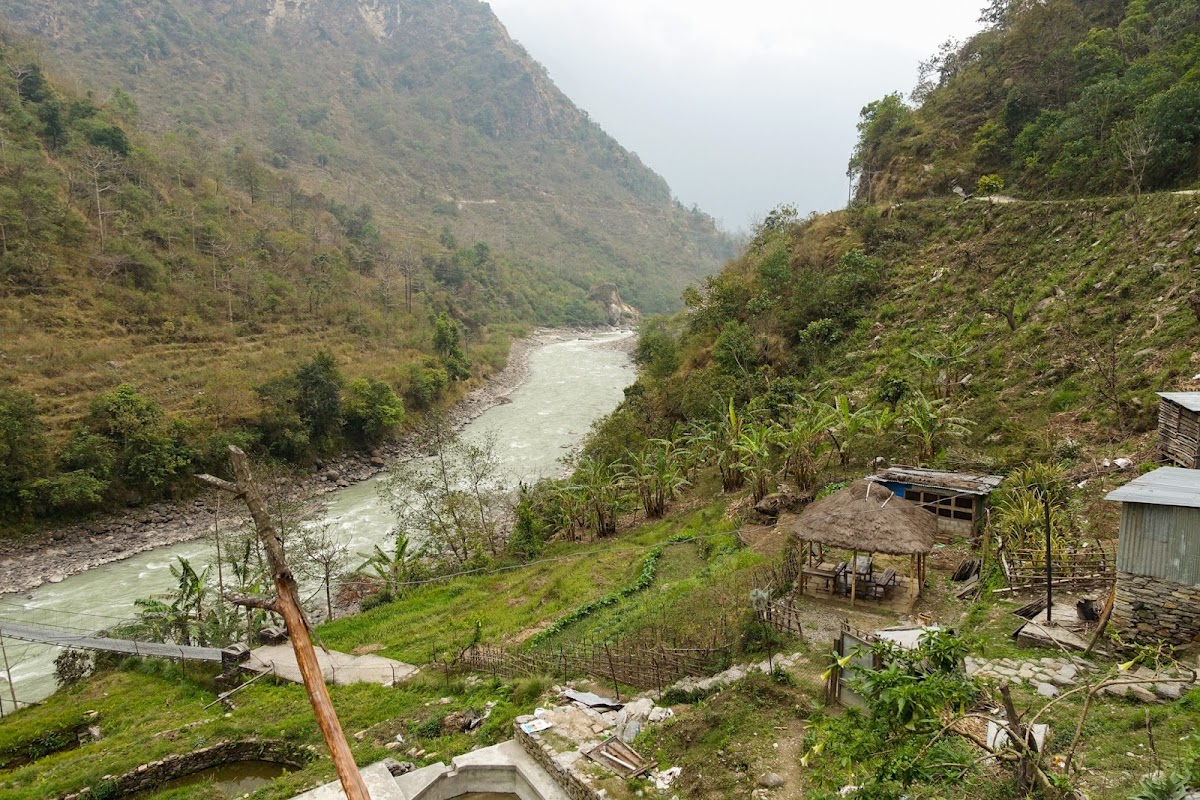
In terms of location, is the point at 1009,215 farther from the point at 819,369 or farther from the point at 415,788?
the point at 415,788

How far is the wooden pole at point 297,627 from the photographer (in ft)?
11.5

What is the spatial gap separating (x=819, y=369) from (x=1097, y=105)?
14055mm

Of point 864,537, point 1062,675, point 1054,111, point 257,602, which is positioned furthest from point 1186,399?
point 1054,111

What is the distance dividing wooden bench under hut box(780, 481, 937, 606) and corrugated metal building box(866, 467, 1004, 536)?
68.1 inches

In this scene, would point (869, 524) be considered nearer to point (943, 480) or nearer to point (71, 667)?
point (943, 480)

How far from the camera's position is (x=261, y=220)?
5056cm

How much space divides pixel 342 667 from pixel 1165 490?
47.1 feet

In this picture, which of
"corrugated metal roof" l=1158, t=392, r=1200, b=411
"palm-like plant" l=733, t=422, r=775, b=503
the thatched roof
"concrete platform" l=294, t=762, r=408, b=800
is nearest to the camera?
"concrete platform" l=294, t=762, r=408, b=800

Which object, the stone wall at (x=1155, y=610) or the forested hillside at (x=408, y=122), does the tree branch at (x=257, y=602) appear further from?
the forested hillside at (x=408, y=122)

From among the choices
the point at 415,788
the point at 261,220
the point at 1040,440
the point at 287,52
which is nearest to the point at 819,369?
the point at 1040,440

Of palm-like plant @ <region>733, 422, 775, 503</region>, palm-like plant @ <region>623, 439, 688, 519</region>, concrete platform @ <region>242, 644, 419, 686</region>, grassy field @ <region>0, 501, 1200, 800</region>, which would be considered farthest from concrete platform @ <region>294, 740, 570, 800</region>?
palm-like plant @ <region>623, 439, 688, 519</region>

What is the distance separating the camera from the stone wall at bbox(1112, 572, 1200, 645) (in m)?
7.10

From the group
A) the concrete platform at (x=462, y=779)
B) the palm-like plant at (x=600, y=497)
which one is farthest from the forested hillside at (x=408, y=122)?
the concrete platform at (x=462, y=779)

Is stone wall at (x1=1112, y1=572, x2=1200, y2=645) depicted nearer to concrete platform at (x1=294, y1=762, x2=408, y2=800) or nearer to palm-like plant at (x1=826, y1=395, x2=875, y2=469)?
concrete platform at (x1=294, y1=762, x2=408, y2=800)
